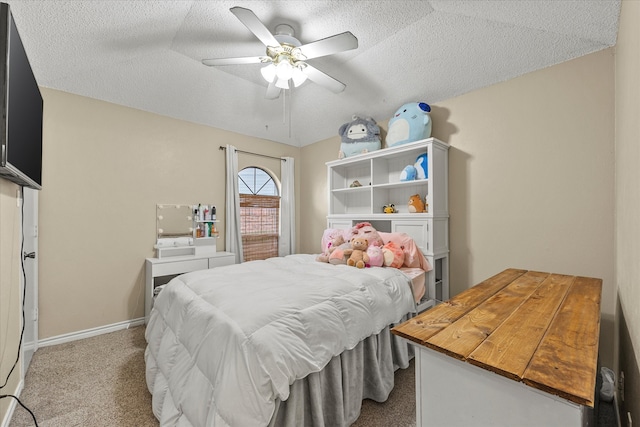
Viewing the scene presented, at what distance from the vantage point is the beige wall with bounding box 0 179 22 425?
149 cm

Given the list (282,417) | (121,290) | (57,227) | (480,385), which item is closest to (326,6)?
(480,385)

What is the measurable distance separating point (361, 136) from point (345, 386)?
2.63 m

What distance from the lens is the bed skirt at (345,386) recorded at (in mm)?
1376

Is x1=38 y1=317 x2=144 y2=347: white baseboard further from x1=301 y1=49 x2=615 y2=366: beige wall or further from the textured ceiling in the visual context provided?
x1=301 y1=49 x2=615 y2=366: beige wall

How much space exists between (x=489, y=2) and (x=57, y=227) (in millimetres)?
4089

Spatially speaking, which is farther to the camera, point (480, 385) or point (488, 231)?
point (488, 231)

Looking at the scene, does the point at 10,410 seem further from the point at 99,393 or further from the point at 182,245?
the point at 182,245

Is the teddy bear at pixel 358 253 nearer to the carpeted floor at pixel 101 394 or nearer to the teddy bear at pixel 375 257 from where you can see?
the teddy bear at pixel 375 257

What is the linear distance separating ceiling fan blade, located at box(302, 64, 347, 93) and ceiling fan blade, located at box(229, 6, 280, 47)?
0.33m

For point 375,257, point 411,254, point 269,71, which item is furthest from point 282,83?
point 411,254

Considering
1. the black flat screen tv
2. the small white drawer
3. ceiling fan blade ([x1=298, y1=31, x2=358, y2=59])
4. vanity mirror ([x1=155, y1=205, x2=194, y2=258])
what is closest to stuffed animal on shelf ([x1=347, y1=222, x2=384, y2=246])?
ceiling fan blade ([x1=298, y1=31, x2=358, y2=59])

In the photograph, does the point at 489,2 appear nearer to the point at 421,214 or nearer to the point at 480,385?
the point at 421,214

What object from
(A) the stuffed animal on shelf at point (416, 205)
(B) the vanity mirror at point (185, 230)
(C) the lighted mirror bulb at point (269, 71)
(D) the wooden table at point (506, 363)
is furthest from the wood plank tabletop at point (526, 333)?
(B) the vanity mirror at point (185, 230)

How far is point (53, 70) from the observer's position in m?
2.47
